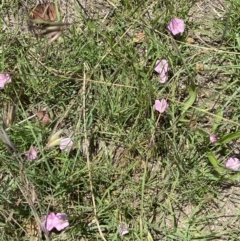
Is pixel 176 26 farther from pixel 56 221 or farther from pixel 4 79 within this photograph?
pixel 56 221

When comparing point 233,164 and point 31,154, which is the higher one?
point 31,154

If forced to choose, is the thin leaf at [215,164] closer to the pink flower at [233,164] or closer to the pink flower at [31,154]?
the pink flower at [233,164]

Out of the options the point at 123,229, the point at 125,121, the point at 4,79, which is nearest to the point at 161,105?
the point at 125,121

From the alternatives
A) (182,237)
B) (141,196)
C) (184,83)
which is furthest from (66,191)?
(184,83)

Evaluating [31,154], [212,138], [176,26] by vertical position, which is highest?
Answer: [176,26]

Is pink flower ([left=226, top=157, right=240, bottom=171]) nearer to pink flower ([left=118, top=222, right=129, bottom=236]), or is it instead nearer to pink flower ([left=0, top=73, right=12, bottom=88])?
pink flower ([left=118, top=222, right=129, bottom=236])

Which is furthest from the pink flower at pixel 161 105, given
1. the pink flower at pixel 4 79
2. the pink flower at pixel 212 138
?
the pink flower at pixel 4 79
